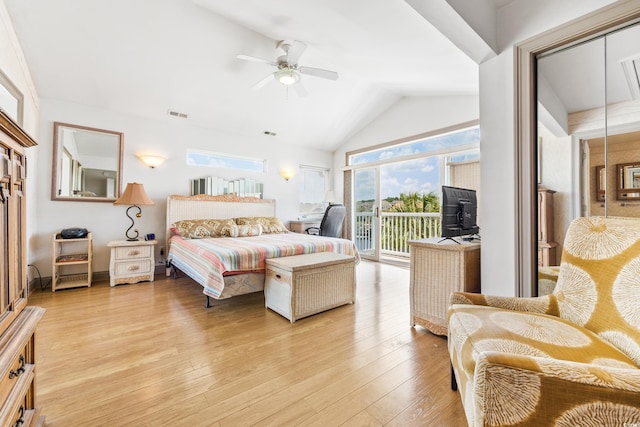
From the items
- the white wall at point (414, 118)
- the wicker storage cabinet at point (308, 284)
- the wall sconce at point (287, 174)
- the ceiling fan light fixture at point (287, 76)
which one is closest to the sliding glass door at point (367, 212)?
the white wall at point (414, 118)

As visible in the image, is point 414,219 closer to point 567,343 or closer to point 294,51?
point 294,51

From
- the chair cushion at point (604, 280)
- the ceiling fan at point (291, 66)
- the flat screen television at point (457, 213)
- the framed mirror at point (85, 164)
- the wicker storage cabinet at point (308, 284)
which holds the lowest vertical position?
the wicker storage cabinet at point (308, 284)

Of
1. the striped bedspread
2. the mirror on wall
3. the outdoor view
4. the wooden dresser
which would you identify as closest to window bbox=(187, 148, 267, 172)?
the striped bedspread

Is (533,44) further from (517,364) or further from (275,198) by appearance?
(275,198)

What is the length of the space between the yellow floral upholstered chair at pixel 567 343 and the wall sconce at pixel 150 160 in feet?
14.5

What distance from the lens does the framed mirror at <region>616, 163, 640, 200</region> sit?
60.6 inches

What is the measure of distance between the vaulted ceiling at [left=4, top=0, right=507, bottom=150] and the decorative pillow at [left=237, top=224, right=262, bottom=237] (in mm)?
1890

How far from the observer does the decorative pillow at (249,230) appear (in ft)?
13.4

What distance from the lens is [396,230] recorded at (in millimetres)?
6023

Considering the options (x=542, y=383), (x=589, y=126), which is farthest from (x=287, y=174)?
(x=542, y=383)

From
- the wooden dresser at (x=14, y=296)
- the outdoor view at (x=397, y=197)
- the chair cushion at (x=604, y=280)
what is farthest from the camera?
the outdoor view at (x=397, y=197)

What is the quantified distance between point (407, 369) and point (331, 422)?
651 mm

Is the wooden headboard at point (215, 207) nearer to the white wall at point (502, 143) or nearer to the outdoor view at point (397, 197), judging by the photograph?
the outdoor view at point (397, 197)

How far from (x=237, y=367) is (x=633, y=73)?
2.95m
